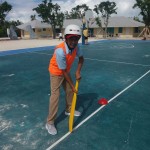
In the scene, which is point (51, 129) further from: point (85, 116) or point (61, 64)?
point (61, 64)

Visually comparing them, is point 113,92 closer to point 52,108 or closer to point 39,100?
point 39,100

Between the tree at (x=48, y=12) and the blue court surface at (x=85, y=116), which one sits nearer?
the blue court surface at (x=85, y=116)

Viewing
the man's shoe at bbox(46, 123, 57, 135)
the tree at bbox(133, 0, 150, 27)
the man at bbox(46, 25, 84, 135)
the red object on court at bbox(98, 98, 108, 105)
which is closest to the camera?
the man at bbox(46, 25, 84, 135)

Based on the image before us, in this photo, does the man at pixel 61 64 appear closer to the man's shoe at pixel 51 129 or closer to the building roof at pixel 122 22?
the man's shoe at pixel 51 129

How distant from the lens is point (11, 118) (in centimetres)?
452

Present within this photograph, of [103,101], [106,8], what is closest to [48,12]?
[106,8]

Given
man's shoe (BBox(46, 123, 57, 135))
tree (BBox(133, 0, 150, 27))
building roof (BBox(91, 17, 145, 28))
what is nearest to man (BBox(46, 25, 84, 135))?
man's shoe (BBox(46, 123, 57, 135))

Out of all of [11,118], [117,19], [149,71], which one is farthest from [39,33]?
[11,118]

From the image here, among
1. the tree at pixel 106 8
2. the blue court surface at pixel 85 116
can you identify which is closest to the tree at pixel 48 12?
the tree at pixel 106 8

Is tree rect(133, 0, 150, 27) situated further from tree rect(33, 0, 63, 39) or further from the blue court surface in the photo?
the blue court surface

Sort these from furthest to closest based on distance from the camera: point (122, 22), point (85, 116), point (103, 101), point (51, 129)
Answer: point (122, 22) < point (103, 101) < point (85, 116) < point (51, 129)

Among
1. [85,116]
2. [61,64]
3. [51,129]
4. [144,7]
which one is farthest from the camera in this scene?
[144,7]

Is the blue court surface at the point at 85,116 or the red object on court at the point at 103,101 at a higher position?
the red object on court at the point at 103,101

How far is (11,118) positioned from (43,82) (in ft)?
9.78
